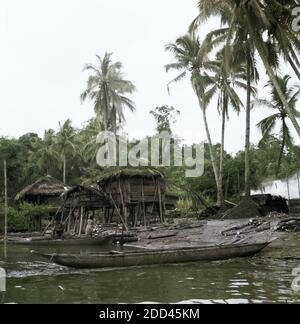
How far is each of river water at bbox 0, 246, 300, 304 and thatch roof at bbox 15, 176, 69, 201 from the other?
2400 centimetres

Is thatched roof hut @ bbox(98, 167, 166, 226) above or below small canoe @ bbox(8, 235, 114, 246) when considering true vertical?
above

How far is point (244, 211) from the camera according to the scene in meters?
24.4

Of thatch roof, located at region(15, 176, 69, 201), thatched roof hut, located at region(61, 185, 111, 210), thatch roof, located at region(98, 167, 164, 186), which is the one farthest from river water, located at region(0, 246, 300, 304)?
thatch roof, located at region(15, 176, 69, 201)

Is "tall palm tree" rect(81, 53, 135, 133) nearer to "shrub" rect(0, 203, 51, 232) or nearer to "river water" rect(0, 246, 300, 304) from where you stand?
"shrub" rect(0, 203, 51, 232)

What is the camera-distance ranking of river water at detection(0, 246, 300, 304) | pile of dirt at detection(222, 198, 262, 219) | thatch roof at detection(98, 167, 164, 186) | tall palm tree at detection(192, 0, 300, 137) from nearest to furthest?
river water at detection(0, 246, 300, 304)
tall palm tree at detection(192, 0, 300, 137)
pile of dirt at detection(222, 198, 262, 219)
thatch roof at detection(98, 167, 164, 186)

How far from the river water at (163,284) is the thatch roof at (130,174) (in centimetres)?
1405

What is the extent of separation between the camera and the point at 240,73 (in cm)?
3275

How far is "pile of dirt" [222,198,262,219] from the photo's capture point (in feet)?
79.4

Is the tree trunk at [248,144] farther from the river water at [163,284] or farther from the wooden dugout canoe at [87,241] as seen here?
the river water at [163,284]

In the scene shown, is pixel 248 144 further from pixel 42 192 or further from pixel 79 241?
pixel 42 192

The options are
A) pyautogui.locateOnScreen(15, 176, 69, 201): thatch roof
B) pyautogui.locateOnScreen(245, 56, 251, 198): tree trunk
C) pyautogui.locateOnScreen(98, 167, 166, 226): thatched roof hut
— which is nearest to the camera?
pyautogui.locateOnScreen(245, 56, 251, 198): tree trunk

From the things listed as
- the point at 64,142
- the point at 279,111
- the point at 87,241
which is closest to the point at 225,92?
the point at 279,111

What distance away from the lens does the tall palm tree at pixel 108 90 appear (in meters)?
40.8
